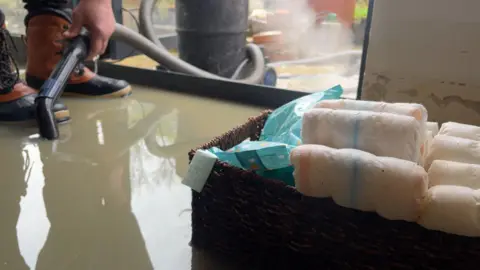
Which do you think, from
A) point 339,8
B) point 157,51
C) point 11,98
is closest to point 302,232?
point 11,98

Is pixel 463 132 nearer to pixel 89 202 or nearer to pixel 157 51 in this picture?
pixel 89 202

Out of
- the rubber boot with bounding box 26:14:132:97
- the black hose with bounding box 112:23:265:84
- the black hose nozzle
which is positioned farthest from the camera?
the black hose with bounding box 112:23:265:84

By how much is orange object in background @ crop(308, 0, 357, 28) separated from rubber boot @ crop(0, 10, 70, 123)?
1.20 m

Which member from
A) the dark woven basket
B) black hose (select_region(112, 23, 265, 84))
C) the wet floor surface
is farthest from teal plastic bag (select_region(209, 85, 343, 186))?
black hose (select_region(112, 23, 265, 84))

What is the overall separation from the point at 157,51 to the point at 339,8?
838 millimetres

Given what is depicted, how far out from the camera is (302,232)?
0.52 metres

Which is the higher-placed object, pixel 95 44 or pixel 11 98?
pixel 95 44

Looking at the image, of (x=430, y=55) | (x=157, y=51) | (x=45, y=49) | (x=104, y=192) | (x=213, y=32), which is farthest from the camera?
(x=213, y=32)

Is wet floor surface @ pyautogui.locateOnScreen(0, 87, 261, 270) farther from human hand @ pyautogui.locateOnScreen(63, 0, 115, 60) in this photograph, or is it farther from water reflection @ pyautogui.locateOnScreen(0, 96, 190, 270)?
human hand @ pyautogui.locateOnScreen(63, 0, 115, 60)

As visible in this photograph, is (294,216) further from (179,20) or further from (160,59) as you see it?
(179,20)

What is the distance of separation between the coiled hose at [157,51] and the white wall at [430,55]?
2.13ft

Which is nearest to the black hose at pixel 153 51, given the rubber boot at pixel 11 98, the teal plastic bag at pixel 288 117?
the rubber boot at pixel 11 98

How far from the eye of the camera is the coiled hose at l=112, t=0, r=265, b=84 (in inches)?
64.4

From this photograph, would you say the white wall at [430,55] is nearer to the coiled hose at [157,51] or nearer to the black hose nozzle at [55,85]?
the coiled hose at [157,51]
